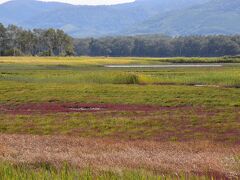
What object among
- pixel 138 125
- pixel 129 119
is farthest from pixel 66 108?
pixel 138 125

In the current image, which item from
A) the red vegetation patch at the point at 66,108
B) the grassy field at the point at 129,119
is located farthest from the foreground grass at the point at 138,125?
the red vegetation patch at the point at 66,108

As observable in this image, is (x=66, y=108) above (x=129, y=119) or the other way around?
the other way around

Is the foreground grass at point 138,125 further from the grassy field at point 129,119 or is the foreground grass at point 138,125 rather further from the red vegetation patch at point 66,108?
the red vegetation patch at point 66,108

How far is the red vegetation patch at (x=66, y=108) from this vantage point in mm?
44125

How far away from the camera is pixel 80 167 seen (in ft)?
45.3

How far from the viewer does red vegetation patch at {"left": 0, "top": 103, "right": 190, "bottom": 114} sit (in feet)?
145

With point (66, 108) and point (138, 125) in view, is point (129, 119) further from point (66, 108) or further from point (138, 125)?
point (66, 108)

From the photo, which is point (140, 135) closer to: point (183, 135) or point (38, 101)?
point (183, 135)

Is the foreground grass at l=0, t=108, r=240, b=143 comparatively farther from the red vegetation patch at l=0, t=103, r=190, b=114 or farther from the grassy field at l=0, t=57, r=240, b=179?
the red vegetation patch at l=0, t=103, r=190, b=114

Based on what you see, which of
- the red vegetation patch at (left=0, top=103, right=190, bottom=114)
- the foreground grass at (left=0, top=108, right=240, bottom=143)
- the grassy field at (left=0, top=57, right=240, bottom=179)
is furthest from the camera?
the red vegetation patch at (left=0, top=103, right=190, bottom=114)

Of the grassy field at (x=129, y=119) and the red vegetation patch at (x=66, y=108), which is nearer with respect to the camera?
the grassy field at (x=129, y=119)

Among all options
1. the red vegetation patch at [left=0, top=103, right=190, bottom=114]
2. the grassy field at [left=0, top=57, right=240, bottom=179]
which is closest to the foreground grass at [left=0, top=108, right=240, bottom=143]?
the grassy field at [left=0, top=57, right=240, bottom=179]

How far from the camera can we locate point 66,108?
46.4m

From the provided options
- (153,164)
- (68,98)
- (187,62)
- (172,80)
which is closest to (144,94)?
(68,98)
